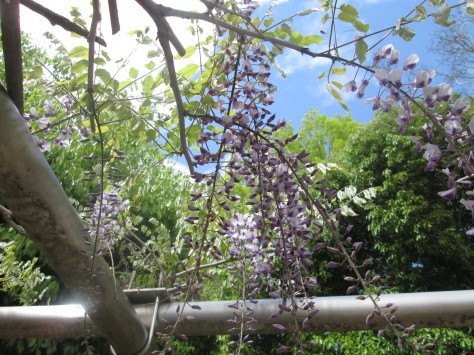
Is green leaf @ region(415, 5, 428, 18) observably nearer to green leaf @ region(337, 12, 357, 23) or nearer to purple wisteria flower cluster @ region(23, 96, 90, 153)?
green leaf @ region(337, 12, 357, 23)

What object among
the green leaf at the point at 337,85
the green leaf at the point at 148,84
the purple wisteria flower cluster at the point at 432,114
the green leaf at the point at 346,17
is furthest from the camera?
the green leaf at the point at 148,84

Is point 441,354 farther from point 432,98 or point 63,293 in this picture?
point 432,98

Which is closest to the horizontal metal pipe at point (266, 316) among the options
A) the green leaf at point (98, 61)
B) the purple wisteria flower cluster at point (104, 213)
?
the purple wisteria flower cluster at point (104, 213)

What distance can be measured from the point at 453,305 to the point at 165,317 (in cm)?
55

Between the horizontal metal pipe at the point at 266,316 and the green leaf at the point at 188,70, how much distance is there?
0.52 metres

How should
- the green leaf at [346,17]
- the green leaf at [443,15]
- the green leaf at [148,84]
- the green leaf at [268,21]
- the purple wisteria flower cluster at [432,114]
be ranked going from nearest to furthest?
the purple wisteria flower cluster at [432,114]
the green leaf at [443,15]
the green leaf at [346,17]
the green leaf at [268,21]
the green leaf at [148,84]

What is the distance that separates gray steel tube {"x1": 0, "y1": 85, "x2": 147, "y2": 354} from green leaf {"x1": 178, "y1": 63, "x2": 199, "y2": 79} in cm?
43

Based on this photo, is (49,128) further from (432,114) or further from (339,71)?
(432,114)

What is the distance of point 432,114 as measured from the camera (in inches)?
17.8

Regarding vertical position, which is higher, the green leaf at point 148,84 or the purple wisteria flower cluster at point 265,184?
the green leaf at point 148,84

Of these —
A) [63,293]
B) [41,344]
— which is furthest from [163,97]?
[63,293]

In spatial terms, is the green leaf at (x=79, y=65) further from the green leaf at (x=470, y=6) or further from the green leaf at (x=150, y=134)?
the green leaf at (x=470, y=6)

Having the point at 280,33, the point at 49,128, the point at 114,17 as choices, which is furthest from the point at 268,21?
the point at 49,128

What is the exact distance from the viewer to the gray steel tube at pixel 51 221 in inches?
21.3
